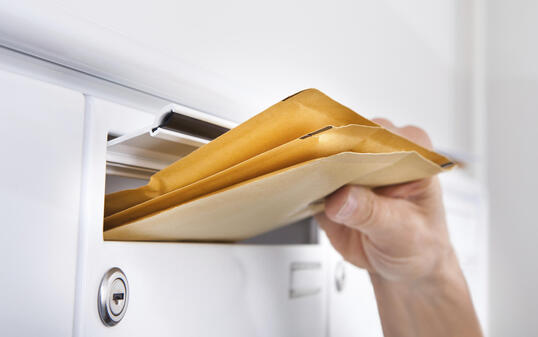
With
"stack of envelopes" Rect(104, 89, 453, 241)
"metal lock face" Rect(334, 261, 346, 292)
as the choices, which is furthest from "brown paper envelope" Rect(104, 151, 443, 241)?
"metal lock face" Rect(334, 261, 346, 292)

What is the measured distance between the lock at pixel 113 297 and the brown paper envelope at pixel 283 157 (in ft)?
0.10

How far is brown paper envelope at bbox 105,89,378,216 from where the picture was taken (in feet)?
0.60

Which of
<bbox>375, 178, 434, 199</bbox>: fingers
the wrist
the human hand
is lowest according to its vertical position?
the wrist

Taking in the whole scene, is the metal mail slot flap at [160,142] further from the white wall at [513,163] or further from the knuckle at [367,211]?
the white wall at [513,163]

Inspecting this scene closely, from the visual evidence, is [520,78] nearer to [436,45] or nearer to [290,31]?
[436,45]

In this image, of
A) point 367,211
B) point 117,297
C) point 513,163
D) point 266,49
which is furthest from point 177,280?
point 513,163

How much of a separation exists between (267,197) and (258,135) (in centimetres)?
5

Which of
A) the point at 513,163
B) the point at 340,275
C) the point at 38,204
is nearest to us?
the point at 38,204

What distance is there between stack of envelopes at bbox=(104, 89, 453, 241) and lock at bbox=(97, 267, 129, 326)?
0.08 feet

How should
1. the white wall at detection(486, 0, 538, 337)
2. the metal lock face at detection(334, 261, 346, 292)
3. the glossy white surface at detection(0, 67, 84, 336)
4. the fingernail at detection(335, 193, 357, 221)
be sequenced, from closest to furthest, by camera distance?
the glossy white surface at detection(0, 67, 84, 336) < the fingernail at detection(335, 193, 357, 221) < the metal lock face at detection(334, 261, 346, 292) < the white wall at detection(486, 0, 538, 337)

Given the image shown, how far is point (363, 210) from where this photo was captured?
0.32 meters

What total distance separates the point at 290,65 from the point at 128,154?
0.86 ft

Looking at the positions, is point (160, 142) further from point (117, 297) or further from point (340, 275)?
point (340, 275)

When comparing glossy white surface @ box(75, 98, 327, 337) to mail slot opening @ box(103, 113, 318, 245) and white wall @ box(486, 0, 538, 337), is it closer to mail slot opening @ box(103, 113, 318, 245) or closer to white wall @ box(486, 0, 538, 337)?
mail slot opening @ box(103, 113, 318, 245)
